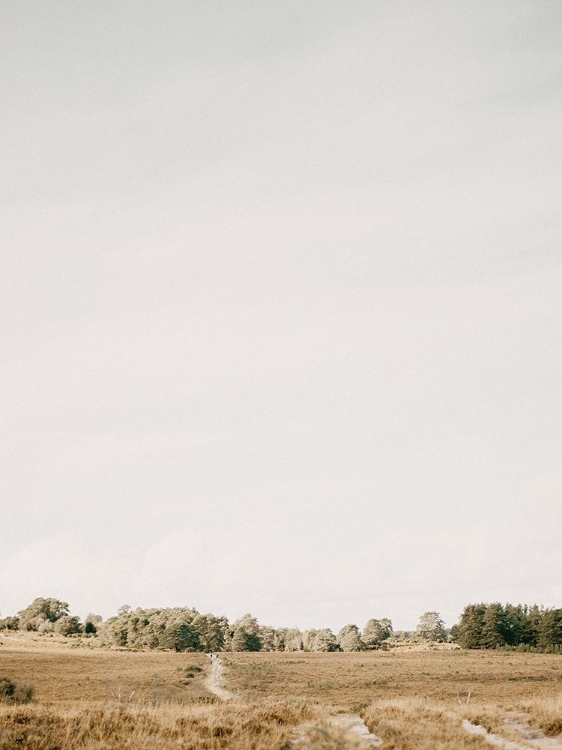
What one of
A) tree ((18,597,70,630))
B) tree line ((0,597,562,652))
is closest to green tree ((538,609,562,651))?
tree line ((0,597,562,652))

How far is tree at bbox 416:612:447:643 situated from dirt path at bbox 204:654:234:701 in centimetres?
9304

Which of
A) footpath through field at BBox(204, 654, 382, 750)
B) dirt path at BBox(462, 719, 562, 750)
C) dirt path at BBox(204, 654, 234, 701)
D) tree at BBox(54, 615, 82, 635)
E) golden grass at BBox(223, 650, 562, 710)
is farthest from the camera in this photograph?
tree at BBox(54, 615, 82, 635)

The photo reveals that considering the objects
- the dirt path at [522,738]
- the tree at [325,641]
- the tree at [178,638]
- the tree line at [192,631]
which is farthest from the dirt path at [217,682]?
the tree at [325,641]

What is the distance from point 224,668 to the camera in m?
63.4

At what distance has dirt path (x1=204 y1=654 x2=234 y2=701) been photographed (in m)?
38.1

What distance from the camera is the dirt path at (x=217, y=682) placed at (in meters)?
38.1

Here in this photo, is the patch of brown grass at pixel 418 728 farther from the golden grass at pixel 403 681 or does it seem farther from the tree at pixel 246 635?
the tree at pixel 246 635

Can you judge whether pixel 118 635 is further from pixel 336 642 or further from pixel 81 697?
pixel 81 697

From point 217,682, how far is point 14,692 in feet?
73.9

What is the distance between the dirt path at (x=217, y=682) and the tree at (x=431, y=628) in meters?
93.0

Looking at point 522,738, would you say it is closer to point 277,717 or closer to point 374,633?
point 277,717

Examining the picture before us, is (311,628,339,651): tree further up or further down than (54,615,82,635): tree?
further down

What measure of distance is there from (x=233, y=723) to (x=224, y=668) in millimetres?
53845

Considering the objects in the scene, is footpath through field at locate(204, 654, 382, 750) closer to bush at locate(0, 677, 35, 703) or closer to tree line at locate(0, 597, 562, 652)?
bush at locate(0, 677, 35, 703)
